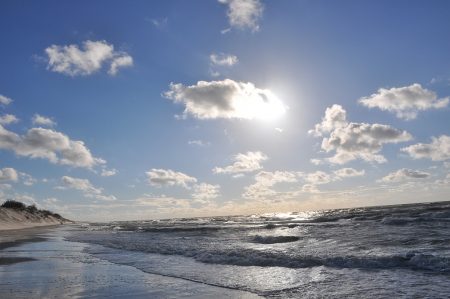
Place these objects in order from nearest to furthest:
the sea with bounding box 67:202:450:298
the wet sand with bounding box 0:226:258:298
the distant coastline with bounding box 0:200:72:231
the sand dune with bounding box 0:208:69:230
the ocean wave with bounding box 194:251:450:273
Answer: the wet sand with bounding box 0:226:258:298 → the sea with bounding box 67:202:450:298 → the ocean wave with bounding box 194:251:450:273 → the sand dune with bounding box 0:208:69:230 → the distant coastline with bounding box 0:200:72:231

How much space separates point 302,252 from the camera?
57.4ft

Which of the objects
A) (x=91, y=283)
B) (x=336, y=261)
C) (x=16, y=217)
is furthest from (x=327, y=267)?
(x=16, y=217)

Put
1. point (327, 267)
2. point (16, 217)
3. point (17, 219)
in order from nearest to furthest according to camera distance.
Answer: point (327, 267) < point (17, 219) < point (16, 217)

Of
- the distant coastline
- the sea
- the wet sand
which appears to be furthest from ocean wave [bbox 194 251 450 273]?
the distant coastline

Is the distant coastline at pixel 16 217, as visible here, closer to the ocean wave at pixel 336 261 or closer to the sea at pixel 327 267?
the sea at pixel 327 267

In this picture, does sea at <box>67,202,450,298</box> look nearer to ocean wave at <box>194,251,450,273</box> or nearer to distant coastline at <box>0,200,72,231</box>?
ocean wave at <box>194,251,450,273</box>

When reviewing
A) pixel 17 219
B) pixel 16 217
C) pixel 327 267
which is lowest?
pixel 327 267

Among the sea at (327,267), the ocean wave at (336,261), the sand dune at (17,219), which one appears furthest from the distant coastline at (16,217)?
the ocean wave at (336,261)

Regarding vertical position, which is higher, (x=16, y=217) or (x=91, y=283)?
(x=16, y=217)

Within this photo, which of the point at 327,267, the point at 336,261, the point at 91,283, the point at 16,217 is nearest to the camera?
the point at 91,283

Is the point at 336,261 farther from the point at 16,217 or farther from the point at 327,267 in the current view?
the point at 16,217

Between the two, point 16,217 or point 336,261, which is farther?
point 16,217

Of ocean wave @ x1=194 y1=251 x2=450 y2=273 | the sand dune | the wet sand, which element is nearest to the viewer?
the wet sand

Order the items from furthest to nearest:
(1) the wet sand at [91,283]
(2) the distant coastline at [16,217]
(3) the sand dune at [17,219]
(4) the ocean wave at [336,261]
→ (2) the distant coastline at [16,217] → (3) the sand dune at [17,219] → (4) the ocean wave at [336,261] → (1) the wet sand at [91,283]
